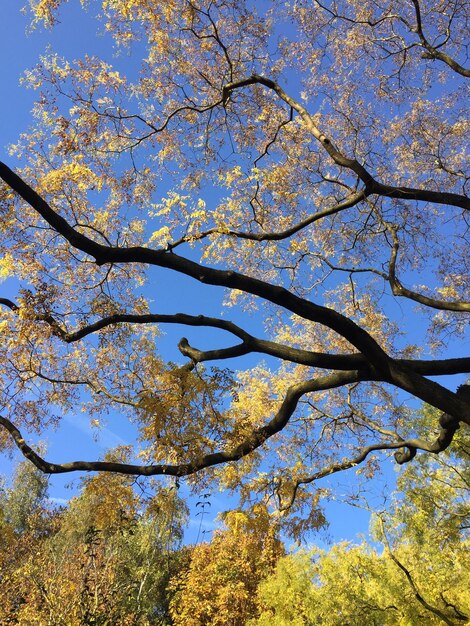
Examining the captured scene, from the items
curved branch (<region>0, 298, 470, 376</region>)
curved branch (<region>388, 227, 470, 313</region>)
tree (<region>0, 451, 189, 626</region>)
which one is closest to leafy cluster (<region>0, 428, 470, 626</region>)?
tree (<region>0, 451, 189, 626</region>)

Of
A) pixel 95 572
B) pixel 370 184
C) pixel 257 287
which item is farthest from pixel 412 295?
pixel 95 572

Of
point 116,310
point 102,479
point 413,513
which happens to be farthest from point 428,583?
point 116,310

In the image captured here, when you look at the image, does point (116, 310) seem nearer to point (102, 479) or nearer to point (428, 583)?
point (102, 479)

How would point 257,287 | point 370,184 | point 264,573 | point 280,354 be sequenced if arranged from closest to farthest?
1. point 257,287
2. point 280,354
3. point 370,184
4. point 264,573

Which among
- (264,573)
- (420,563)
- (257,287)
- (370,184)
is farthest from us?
(264,573)

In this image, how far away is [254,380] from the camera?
40.7 ft

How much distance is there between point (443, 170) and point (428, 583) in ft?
32.9

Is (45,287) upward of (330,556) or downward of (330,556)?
downward

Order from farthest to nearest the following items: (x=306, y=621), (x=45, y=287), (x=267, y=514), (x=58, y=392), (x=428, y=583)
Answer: (x=306, y=621) → (x=428, y=583) → (x=267, y=514) → (x=58, y=392) → (x=45, y=287)

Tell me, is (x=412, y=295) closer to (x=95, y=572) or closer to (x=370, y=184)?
(x=370, y=184)

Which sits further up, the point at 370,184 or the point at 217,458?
the point at 370,184

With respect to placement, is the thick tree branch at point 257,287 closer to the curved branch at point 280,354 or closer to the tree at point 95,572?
the curved branch at point 280,354

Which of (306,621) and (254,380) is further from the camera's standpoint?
(306,621)

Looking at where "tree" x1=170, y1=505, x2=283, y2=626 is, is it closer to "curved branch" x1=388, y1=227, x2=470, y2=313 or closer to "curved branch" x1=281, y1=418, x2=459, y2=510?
"curved branch" x1=281, y1=418, x2=459, y2=510
